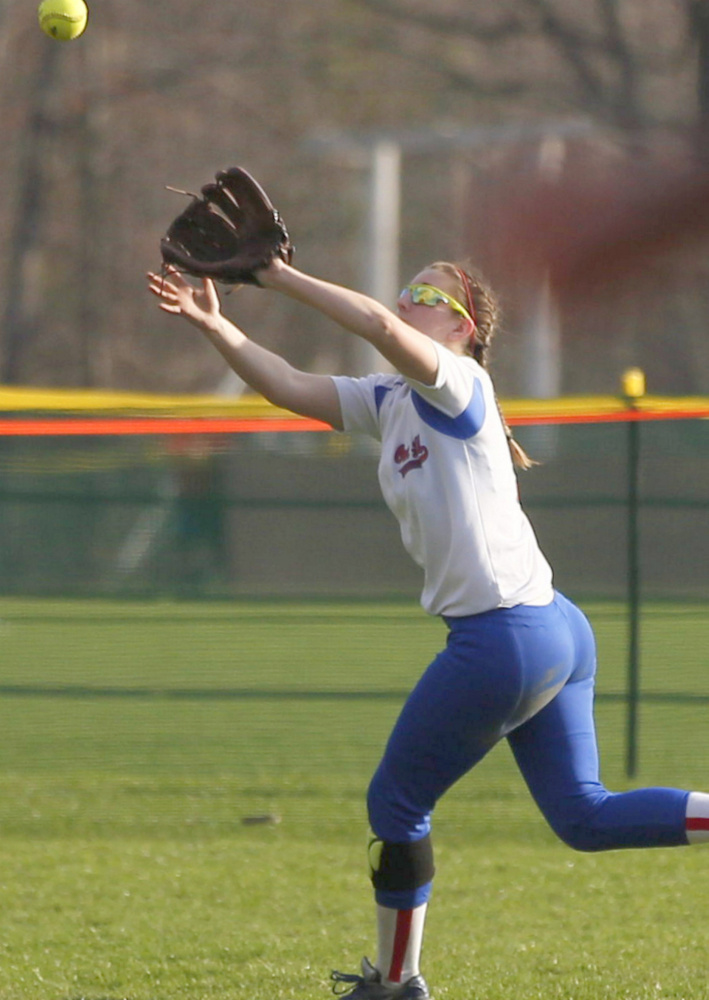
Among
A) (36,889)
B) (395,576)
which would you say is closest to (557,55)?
(395,576)

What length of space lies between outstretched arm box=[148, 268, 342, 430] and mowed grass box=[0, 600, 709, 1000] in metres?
1.66

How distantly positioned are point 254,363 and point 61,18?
1.77m

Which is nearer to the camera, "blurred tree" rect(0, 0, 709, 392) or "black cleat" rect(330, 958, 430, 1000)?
"black cleat" rect(330, 958, 430, 1000)

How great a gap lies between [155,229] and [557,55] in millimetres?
8954

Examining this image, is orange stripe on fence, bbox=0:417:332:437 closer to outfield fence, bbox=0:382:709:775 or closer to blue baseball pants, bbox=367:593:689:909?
outfield fence, bbox=0:382:709:775

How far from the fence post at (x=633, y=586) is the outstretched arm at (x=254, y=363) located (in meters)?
3.63

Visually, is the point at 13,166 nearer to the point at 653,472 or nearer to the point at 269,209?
the point at 653,472

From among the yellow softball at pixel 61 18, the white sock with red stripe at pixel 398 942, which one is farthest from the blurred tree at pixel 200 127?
the white sock with red stripe at pixel 398 942

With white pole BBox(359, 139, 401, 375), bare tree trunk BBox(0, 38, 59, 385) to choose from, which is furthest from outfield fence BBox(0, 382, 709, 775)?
bare tree trunk BBox(0, 38, 59, 385)

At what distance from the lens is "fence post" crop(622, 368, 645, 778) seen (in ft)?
24.8

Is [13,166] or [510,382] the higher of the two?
[13,166]

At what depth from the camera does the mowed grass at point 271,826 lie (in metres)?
4.92

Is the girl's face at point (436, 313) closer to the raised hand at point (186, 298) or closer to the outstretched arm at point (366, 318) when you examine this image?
the outstretched arm at point (366, 318)

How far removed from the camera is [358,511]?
31.9 ft
